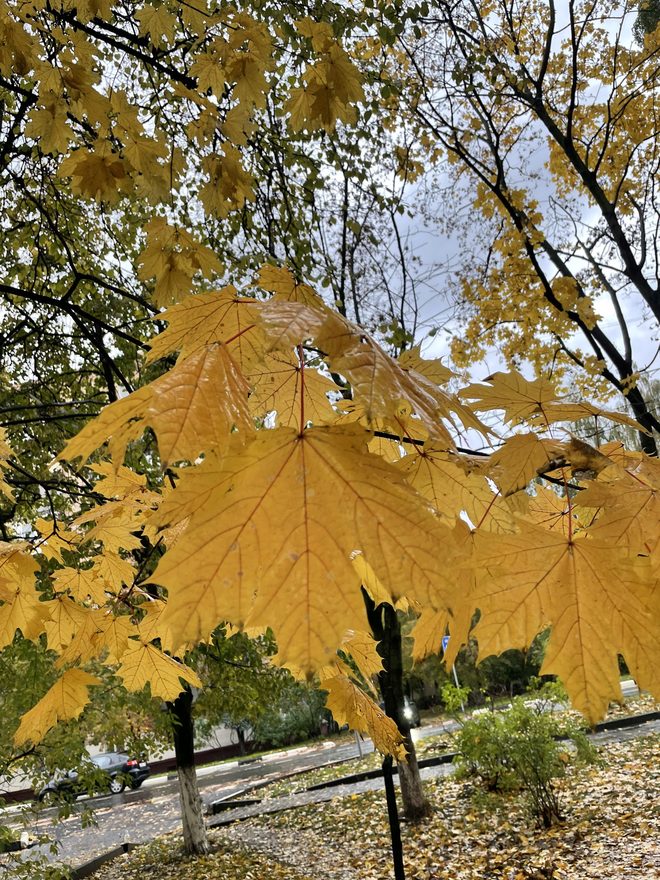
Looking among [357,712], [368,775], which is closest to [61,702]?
[357,712]

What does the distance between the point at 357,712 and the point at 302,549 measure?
3.94ft

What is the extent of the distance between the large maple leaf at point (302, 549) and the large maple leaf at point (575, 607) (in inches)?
8.0

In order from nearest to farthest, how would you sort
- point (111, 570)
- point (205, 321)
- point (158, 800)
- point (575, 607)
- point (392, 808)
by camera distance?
1. point (575, 607)
2. point (205, 321)
3. point (111, 570)
4. point (392, 808)
5. point (158, 800)

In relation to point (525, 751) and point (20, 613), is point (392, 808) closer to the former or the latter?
point (20, 613)

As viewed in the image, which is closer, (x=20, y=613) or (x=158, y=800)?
(x=20, y=613)

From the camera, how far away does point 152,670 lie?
1.69m

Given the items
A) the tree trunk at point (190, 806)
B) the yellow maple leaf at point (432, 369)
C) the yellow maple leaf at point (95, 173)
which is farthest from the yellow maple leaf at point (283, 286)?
the tree trunk at point (190, 806)

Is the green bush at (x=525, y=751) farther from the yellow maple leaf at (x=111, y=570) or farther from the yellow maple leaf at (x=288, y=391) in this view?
the yellow maple leaf at (x=288, y=391)

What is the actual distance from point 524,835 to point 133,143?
6729 millimetres

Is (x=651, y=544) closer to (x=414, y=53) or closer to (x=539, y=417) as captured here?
(x=539, y=417)

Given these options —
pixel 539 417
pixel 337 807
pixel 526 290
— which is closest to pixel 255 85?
pixel 539 417

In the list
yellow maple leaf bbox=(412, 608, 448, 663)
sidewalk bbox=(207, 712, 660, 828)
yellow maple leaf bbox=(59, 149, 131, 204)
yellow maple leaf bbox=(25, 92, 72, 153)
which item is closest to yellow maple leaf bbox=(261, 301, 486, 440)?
yellow maple leaf bbox=(412, 608, 448, 663)

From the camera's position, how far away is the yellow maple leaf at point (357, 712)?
158 cm

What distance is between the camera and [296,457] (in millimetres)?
620
